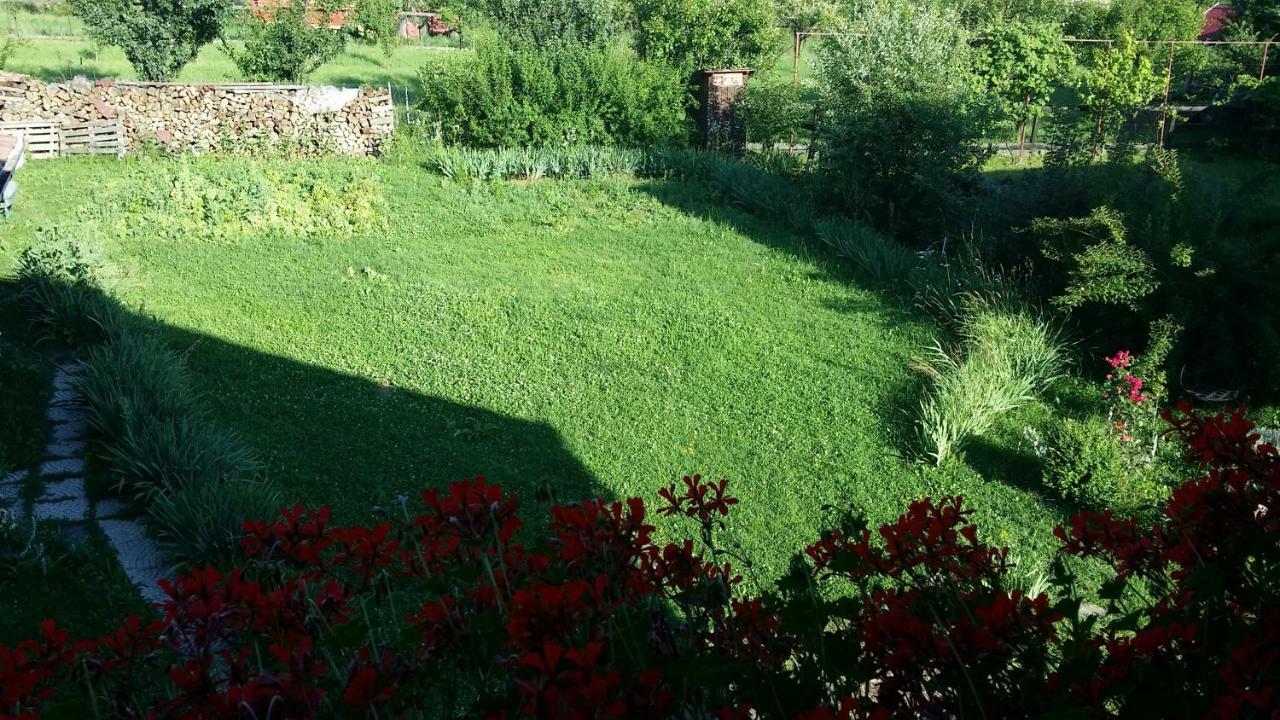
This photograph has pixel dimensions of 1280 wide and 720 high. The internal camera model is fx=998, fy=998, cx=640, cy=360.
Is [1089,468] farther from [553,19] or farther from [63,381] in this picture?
[553,19]

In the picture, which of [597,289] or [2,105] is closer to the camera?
[597,289]

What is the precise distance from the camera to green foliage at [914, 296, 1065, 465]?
6.02 m

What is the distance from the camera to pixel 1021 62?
16688 millimetres

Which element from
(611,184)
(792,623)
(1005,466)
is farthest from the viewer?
(611,184)

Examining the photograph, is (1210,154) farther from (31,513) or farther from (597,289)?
(31,513)

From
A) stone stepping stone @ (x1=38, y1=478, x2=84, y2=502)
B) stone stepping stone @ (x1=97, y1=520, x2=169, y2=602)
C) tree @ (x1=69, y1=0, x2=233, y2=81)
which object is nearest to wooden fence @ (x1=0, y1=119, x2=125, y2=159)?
tree @ (x1=69, y1=0, x2=233, y2=81)

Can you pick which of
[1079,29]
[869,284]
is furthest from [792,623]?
[1079,29]

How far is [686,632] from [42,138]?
13.9m

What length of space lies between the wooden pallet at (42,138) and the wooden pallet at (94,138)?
0.30 feet

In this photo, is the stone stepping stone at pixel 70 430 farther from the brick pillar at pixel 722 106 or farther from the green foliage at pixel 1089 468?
the brick pillar at pixel 722 106

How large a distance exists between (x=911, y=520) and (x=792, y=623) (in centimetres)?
38

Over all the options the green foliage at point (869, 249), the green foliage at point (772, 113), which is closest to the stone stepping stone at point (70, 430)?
the green foliage at point (869, 249)

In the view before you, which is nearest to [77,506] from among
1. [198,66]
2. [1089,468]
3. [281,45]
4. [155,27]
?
[1089,468]

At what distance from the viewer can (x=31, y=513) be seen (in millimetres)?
4598
